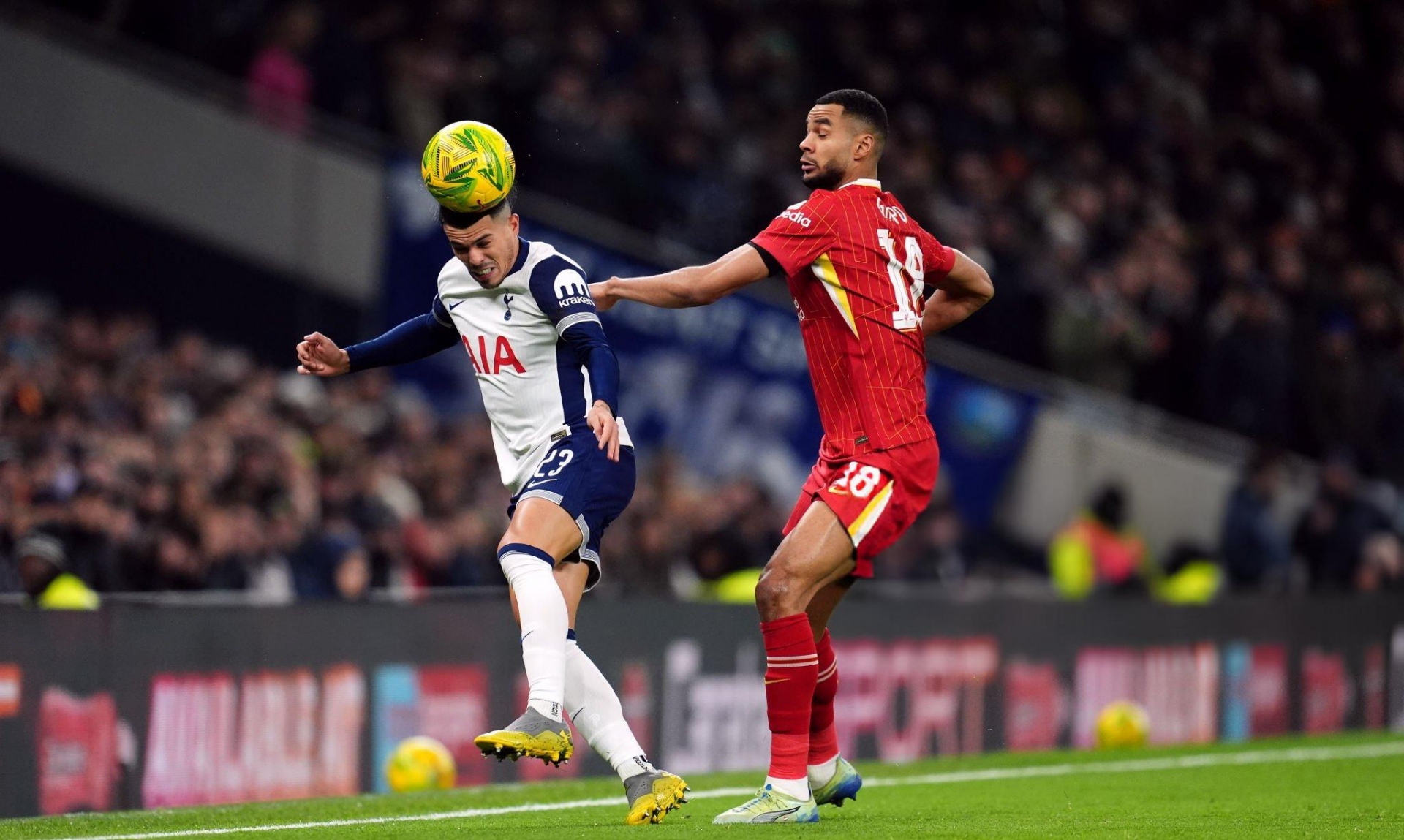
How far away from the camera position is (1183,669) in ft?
45.9

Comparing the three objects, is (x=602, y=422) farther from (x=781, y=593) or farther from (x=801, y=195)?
(x=801, y=195)

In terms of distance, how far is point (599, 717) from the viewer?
6.52 m

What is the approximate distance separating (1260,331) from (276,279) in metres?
7.98

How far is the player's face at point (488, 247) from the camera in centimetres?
649

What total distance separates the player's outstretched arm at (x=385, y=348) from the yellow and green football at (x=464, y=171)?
533mm

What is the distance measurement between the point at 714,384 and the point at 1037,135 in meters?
6.34

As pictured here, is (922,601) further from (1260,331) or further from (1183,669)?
(1260,331)

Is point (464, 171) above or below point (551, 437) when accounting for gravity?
above

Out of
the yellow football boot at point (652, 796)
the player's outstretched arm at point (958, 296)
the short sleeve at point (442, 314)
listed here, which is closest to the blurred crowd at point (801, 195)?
the short sleeve at point (442, 314)

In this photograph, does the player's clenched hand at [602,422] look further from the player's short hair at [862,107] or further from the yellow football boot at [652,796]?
the player's short hair at [862,107]

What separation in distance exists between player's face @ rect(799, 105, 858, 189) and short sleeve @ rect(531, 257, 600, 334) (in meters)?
0.88

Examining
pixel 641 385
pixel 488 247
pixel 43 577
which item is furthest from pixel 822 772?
pixel 641 385

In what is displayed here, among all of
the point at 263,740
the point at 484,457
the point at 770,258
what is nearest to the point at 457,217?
the point at 770,258

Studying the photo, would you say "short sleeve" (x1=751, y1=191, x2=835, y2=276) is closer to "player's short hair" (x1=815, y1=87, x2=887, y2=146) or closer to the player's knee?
"player's short hair" (x1=815, y1=87, x2=887, y2=146)
